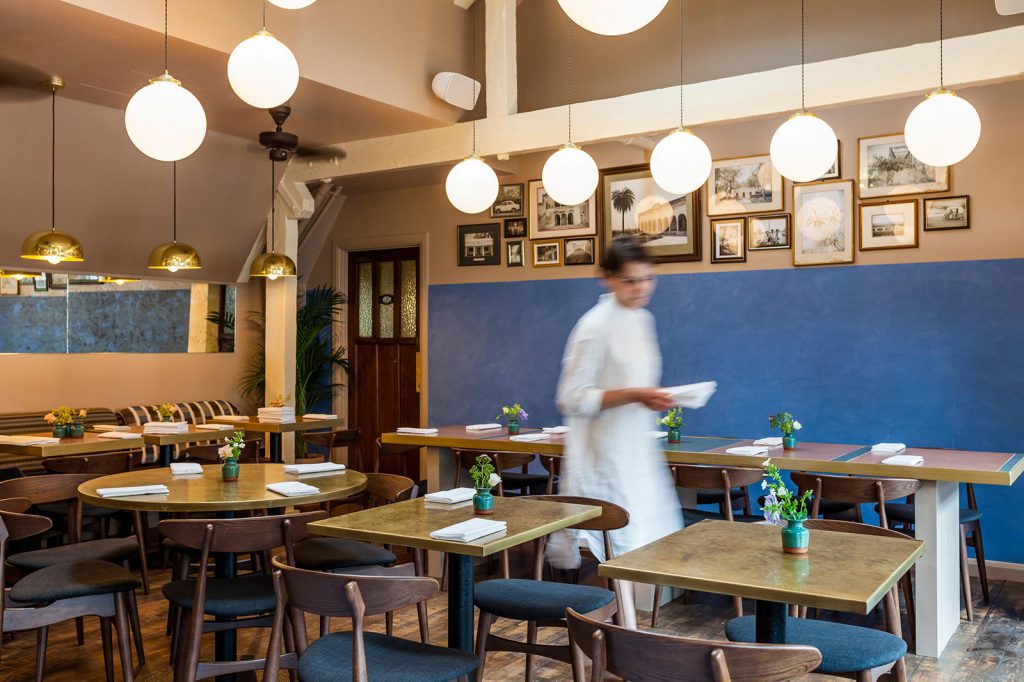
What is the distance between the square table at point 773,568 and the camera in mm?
2148

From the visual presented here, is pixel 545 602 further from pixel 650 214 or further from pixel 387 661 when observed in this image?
pixel 650 214

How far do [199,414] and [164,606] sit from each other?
3.28 metres

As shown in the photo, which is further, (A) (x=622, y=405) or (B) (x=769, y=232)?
(B) (x=769, y=232)

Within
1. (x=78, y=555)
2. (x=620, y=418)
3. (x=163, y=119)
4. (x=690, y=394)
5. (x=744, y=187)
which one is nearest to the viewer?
(x=690, y=394)

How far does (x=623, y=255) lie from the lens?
10.6 ft

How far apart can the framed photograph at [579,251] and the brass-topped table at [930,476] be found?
2449 millimetres

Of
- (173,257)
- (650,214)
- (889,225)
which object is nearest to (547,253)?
(650,214)

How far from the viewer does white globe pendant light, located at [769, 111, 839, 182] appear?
4117mm

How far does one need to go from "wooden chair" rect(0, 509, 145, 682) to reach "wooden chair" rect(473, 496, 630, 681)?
1.38m

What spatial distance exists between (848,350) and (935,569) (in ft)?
7.48

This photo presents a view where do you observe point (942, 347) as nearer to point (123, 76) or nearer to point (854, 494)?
point (854, 494)

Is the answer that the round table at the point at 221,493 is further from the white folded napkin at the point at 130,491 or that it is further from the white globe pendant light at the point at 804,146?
the white globe pendant light at the point at 804,146

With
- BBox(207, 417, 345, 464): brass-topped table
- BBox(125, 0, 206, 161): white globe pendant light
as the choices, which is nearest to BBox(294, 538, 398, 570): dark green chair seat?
BBox(125, 0, 206, 161): white globe pendant light

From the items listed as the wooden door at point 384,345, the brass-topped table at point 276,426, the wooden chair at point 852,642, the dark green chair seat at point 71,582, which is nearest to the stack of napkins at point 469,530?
the wooden chair at point 852,642
